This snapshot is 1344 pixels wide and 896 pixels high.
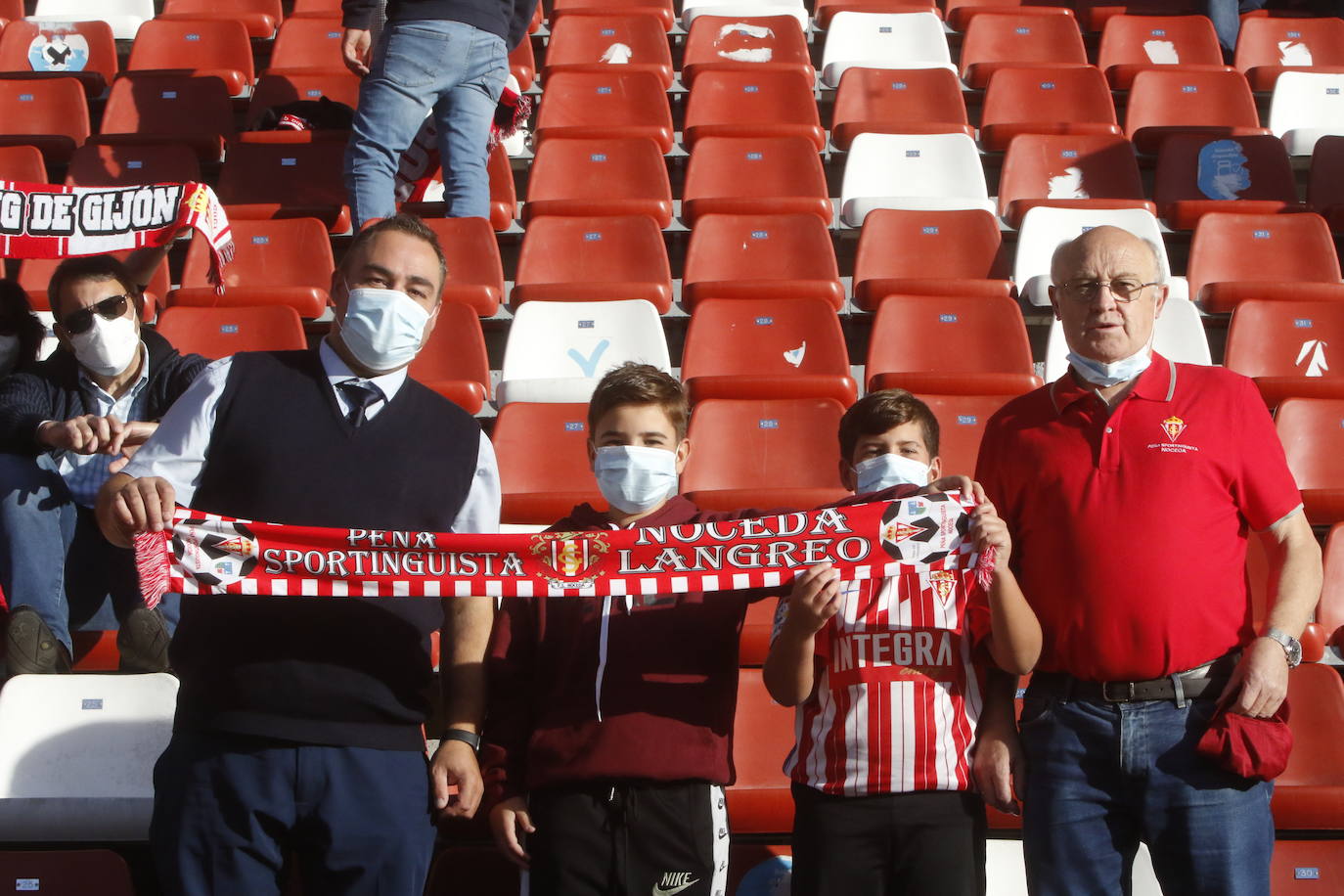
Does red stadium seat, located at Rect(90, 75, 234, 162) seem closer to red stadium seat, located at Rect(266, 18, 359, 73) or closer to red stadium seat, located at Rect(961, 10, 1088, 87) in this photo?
red stadium seat, located at Rect(266, 18, 359, 73)

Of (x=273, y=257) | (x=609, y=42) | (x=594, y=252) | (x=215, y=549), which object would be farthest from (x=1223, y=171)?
(x=215, y=549)

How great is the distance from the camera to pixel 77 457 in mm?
3051

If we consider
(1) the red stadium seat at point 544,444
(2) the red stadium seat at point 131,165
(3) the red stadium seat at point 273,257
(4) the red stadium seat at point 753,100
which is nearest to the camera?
(1) the red stadium seat at point 544,444

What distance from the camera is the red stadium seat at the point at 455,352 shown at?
4.02 m

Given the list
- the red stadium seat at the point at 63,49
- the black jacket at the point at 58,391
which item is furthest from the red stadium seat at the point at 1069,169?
the red stadium seat at the point at 63,49

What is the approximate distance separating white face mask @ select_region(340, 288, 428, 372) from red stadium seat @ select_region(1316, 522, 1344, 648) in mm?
2197

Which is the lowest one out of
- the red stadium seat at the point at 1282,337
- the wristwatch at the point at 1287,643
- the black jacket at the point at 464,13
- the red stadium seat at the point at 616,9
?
the wristwatch at the point at 1287,643

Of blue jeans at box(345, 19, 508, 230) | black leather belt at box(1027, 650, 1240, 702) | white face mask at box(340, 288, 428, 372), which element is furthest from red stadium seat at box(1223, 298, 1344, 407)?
white face mask at box(340, 288, 428, 372)

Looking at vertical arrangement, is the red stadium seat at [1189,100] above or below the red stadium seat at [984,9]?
below

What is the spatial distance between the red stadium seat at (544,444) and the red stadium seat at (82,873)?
51.2 inches

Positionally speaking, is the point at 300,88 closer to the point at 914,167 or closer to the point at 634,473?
the point at 914,167

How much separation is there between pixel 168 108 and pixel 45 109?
517 millimetres

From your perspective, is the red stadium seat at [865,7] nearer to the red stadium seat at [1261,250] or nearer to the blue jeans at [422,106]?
the red stadium seat at [1261,250]

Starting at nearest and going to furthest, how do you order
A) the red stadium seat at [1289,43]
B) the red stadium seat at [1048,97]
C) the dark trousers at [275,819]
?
1. the dark trousers at [275,819]
2. the red stadium seat at [1048,97]
3. the red stadium seat at [1289,43]
